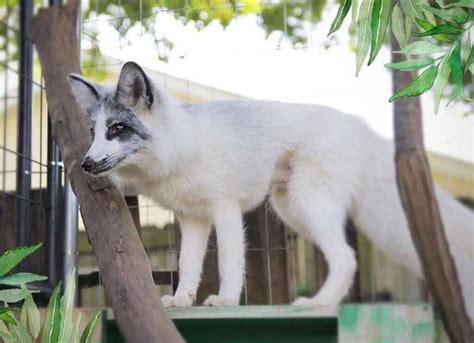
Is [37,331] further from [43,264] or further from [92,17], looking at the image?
[92,17]

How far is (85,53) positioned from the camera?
269 cm

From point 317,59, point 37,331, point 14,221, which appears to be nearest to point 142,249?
point 37,331

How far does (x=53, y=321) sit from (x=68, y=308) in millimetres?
132

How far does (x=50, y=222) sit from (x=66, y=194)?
10 cm

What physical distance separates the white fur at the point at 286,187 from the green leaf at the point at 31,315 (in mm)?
351

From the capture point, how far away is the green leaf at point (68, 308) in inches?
91.9

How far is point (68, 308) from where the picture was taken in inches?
95.3

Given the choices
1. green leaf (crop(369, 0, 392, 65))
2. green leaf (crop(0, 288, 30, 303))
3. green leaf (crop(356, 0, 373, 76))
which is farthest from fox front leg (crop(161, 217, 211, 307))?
green leaf (crop(369, 0, 392, 65))

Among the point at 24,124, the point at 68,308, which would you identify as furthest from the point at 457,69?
the point at 24,124

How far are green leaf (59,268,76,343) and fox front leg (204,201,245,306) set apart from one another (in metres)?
0.37

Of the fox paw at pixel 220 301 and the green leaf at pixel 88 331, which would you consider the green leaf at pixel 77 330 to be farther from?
the fox paw at pixel 220 301

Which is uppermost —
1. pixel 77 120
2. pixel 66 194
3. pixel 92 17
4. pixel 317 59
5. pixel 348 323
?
pixel 92 17

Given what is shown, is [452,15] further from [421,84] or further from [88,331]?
[88,331]

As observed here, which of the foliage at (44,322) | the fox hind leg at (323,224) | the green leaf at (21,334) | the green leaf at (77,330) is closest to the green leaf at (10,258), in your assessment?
the foliage at (44,322)
